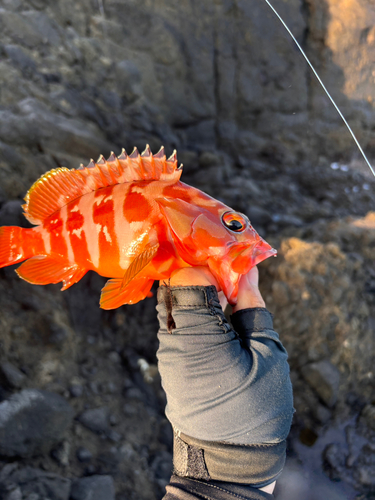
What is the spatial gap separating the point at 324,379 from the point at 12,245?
5.80ft

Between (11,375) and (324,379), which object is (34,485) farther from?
(324,379)

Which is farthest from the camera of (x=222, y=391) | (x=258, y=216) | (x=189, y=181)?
(x=189, y=181)

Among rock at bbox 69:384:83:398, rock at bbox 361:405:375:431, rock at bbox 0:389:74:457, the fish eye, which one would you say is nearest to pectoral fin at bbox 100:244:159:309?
the fish eye

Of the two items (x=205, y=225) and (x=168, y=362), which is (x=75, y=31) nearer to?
(x=205, y=225)

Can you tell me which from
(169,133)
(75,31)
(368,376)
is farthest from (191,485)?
(75,31)

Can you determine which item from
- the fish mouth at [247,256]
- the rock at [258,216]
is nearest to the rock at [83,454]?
the fish mouth at [247,256]

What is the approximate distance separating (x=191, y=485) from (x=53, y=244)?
0.95 m

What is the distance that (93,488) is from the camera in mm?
1336

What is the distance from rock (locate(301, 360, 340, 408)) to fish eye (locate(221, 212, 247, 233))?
123cm

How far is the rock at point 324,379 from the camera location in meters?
1.88

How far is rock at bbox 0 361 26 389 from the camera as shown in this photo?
4.71ft

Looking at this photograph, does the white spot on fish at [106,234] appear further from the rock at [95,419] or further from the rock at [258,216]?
the rock at [258,216]

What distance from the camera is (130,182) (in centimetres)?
122

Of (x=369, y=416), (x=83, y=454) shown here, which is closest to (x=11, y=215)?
(x=83, y=454)
